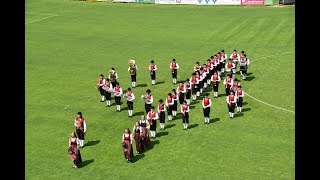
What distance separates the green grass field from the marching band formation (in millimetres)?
592

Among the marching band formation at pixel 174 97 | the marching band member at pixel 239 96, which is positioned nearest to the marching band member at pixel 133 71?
the marching band formation at pixel 174 97

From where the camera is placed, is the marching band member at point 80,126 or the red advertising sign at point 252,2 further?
the red advertising sign at point 252,2

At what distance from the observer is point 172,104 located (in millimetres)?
27078

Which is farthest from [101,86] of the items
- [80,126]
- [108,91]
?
[80,126]

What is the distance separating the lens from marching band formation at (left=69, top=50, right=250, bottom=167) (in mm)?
23453

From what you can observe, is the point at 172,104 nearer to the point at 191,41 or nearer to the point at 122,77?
the point at 122,77

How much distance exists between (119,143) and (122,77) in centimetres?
1262

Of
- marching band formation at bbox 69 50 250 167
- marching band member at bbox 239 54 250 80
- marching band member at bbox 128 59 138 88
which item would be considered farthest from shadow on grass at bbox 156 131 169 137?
marching band member at bbox 239 54 250 80

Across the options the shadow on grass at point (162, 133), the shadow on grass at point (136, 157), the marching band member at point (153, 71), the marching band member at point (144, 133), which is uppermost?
the marching band member at point (153, 71)

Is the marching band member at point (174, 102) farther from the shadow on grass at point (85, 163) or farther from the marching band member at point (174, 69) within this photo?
the shadow on grass at point (85, 163)

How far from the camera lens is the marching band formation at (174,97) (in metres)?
23.5

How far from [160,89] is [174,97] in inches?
250

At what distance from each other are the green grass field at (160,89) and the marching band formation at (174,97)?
59cm

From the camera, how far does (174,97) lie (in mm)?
27219
